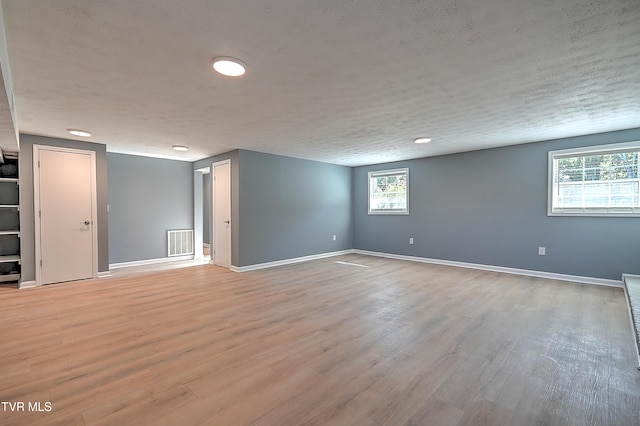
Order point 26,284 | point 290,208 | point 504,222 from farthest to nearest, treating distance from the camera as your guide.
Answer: point 290,208 → point 504,222 → point 26,284

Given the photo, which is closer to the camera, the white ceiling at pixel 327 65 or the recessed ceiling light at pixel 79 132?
the white ceiling at pixel 327 65

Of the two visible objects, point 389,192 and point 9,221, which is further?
point 389,192

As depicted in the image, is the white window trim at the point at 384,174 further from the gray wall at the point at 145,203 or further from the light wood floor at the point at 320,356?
the gray wall at the point at 145,203

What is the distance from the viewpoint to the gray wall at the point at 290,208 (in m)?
5.55

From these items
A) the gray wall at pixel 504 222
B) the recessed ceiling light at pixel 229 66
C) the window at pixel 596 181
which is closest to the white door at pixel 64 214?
the recessed ceiling light at pixel 229 66

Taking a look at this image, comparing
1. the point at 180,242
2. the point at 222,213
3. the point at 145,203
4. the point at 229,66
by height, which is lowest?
the point at 180,242

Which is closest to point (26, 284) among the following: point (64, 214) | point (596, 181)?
point (64, 214)

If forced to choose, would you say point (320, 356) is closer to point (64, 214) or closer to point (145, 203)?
point (64, 214)

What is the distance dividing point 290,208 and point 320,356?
421 cm

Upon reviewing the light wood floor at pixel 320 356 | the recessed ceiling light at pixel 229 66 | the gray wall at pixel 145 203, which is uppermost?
the recessed ceiling light at pixel 229 66

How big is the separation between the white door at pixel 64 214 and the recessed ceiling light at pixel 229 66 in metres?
4.03

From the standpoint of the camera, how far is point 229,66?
7.34ft

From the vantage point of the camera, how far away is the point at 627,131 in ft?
13.5

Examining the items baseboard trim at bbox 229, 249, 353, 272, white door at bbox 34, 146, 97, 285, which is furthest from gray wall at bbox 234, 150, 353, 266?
white door at bbox 34, 146, 97, 285
